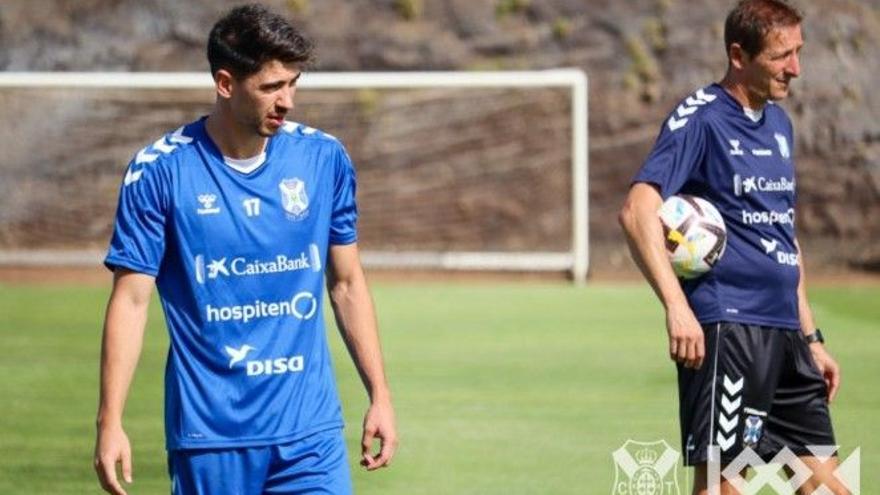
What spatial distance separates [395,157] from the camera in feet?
75.3

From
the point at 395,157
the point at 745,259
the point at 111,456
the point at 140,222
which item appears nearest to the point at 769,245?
the point at 745,259

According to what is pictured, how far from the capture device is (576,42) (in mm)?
24922

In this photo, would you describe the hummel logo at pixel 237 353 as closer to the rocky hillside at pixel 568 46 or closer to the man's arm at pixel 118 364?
the man's arm at pixel 118 364

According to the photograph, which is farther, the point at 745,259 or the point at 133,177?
the point at 745,259

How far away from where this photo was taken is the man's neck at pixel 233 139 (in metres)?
5.38

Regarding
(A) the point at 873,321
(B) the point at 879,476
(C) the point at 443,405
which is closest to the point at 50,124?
(A) the point at 873,321

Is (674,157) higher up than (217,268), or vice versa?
(674,157)

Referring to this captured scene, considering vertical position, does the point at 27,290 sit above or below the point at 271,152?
below

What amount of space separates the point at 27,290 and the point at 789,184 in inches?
502

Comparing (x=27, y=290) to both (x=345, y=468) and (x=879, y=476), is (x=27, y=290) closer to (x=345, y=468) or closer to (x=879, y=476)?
(x=879, y=476)

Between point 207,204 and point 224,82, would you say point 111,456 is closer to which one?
point 207,204

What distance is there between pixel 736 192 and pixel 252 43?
2228mm

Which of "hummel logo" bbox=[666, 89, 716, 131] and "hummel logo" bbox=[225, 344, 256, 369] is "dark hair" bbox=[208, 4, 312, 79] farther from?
"hummel logo" bbox=[666, 89, 716, 131]

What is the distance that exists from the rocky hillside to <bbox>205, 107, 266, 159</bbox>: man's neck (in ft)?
61.2
